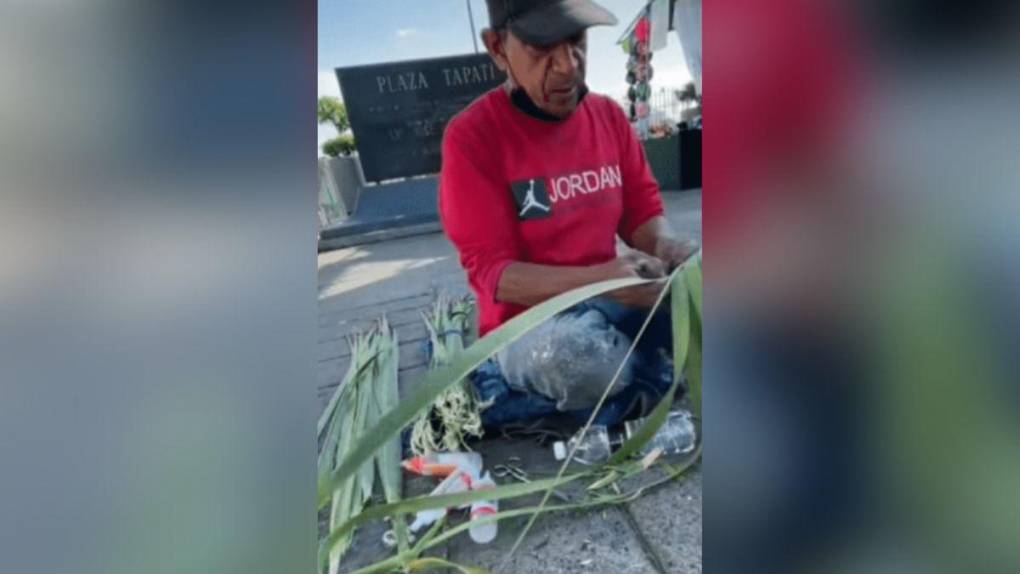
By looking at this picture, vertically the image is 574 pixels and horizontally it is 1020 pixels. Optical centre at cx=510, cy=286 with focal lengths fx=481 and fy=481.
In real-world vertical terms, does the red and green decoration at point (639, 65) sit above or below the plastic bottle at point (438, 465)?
above

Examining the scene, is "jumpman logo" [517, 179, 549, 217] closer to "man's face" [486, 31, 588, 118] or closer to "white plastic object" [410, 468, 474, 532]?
"man's face" [486, 31, 588, 118]

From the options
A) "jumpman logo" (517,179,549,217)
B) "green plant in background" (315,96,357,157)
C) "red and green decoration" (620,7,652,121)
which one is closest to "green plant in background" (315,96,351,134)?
"green plant in background" (315,96,357,157)

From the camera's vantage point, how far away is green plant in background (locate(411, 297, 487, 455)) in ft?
2.63

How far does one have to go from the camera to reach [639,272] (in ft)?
2.74

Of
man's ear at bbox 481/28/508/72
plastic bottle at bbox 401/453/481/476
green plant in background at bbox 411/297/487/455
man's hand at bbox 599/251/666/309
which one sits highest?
man's ear at bbox 481/28/508/72

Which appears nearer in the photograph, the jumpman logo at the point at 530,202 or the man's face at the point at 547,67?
the man's face at the point at 547,67

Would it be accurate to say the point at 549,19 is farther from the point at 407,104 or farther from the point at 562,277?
the point at 562,277

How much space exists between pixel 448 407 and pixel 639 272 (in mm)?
444

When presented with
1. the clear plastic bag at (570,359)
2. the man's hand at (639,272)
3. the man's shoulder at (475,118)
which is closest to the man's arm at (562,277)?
the man's hand at (639,272)

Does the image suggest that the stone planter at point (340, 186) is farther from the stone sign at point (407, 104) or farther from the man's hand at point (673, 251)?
the man's hand at point (673, 251)

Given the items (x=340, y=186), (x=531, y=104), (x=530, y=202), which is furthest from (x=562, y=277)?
(x=340, y=186)

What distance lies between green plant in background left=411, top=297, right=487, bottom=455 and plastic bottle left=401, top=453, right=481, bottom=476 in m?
0.01

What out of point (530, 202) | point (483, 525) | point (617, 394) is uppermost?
point (530, 202)

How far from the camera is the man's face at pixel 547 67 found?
0.63m
